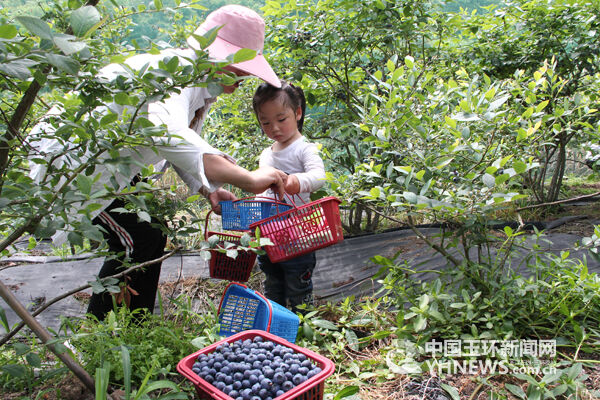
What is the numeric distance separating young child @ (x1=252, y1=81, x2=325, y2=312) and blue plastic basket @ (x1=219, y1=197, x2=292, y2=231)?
0.28 meters

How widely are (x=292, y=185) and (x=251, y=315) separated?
574 millimetres

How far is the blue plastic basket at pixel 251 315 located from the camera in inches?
68.6

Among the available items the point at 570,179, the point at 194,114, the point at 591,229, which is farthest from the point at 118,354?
the point at 570,179

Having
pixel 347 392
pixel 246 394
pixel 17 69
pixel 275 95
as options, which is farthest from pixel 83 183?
pixel 275 95

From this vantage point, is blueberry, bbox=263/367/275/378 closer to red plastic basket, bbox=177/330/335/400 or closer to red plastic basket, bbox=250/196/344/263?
red plastic basket, bbox=177/330/335/400

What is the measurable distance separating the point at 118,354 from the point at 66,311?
144 centimetres

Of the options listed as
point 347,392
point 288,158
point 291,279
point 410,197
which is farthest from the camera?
point 288,158

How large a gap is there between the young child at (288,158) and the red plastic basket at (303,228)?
37cm

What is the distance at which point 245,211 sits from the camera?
1.97 meters

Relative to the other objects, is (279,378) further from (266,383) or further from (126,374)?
(126,374)

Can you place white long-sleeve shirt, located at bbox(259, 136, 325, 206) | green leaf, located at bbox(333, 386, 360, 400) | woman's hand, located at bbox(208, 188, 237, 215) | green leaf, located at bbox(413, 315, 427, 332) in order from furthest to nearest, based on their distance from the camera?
1. white long-sleeve shirt, located at bbox(259, 136, 325, 206)
2. woman's hand, located at bbox(208, 188, 237, 215)
3. green leaf, located at bbox(413, 315, 427, 332)
4. green leaf, located at bbox(333, 386, 360, 400)

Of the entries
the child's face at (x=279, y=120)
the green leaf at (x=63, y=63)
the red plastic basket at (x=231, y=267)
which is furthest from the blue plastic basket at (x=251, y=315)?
the green leaf at (x=63, y=63)

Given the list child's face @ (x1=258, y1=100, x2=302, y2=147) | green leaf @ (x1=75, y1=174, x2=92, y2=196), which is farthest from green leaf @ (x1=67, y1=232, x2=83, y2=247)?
child's face @ (x1=258, y1=100, x2=302, y2=147)

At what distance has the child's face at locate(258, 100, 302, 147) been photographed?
7.67 ft
